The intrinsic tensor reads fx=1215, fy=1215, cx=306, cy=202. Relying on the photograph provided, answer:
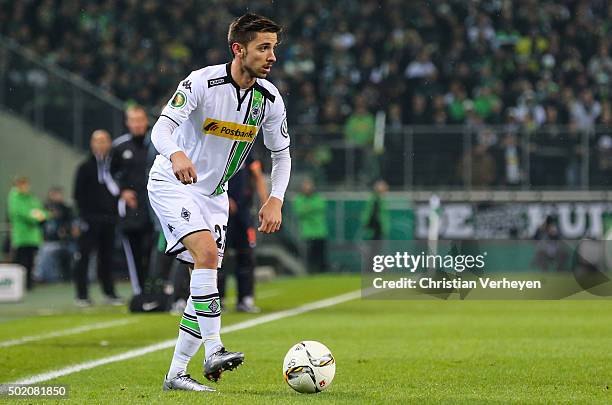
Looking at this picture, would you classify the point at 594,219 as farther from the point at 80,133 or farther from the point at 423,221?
the point at 80,133

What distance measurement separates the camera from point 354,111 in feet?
78.2

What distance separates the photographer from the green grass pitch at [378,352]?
6.27 m

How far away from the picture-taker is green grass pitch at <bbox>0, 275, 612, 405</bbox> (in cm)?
627

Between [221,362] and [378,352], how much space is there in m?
2.91

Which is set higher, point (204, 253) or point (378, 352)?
point (204, 253)

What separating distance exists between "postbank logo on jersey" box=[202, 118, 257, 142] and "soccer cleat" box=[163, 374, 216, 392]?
4.36ft

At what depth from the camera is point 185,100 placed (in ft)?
21.3

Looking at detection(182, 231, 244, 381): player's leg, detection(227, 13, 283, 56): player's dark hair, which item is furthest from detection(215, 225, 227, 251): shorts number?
detection(227, 13, 283, 56): player's dark hair

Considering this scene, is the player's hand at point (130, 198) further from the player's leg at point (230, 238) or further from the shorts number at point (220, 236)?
the shorts number at point (220, 236)

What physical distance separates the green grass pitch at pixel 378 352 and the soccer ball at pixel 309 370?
6cm

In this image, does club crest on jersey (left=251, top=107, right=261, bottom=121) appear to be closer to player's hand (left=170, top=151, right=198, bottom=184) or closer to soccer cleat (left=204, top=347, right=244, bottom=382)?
player's hand (left=170, top=151, right=198, bottom=184)

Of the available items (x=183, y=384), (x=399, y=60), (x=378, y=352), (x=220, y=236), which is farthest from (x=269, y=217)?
(x=399, y=60)

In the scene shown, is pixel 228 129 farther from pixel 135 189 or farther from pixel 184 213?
pixel 135 189

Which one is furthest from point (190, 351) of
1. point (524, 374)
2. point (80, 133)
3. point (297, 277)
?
point (297, 277)
